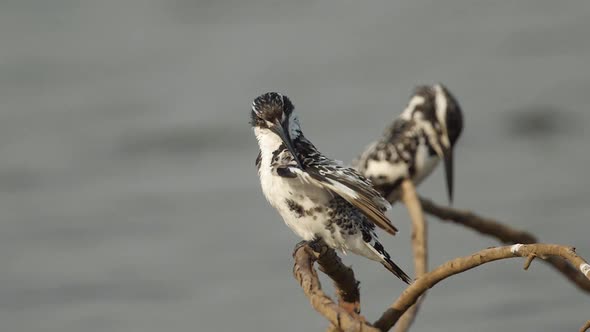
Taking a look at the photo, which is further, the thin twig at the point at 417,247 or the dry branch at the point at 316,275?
the thin twig at the point at 417,247

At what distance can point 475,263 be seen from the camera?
312 centimetres

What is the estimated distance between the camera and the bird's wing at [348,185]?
3.89 m

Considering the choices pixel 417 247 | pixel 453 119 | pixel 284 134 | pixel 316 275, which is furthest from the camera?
pixel 453 119

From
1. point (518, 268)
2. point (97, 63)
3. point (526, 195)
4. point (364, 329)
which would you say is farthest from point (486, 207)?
point (364, 329)

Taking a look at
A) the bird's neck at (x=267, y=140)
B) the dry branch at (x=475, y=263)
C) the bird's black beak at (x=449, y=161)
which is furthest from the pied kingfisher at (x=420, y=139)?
the dry branch at (x=475, y=263)

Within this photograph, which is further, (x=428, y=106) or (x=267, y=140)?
(x=428, y=106)

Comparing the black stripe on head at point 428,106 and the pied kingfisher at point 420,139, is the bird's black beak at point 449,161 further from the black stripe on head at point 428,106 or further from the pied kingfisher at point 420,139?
the black stripe on head at point 428,106

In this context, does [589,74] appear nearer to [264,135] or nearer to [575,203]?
[575,203]

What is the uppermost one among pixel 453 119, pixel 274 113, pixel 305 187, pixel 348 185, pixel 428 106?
pixel 428 106

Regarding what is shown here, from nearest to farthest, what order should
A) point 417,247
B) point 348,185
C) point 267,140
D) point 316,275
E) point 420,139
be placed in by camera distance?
point 316,275, point 348,185, point 267,140, point 417,247, point 420,139

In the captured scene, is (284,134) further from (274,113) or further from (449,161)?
(449,161)

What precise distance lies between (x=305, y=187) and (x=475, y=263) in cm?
127

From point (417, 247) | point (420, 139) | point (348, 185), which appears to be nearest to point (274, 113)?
point (348, 185)

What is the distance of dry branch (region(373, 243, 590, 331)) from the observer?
290 centimetres
